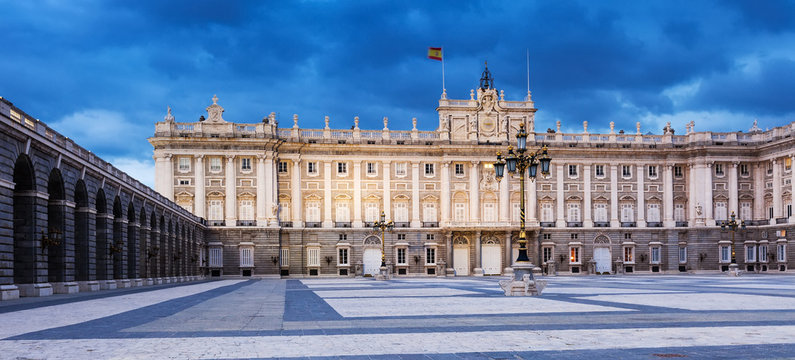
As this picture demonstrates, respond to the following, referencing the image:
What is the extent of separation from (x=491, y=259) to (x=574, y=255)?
352 inches

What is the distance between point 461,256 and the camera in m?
76.5

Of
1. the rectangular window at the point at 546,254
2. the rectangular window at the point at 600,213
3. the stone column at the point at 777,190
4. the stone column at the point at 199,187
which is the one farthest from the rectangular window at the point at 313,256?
the stone column at the point at 777,190

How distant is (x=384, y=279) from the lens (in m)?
57.8

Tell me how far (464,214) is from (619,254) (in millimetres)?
17080

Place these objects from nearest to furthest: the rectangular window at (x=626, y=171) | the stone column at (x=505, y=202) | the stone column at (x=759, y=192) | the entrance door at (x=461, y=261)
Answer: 1. the stone column at (x=505, y=202)
2. the entrance door at (x=461, y=261)
3. the stone column at (x=759, y=192)
4. the rectangular window at (x=626, y=171)

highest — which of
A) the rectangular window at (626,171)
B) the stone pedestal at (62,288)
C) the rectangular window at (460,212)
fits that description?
the rectangular window at (626,171)

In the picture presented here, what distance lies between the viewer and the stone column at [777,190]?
73.9 meters

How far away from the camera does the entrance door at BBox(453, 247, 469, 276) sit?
250 feet

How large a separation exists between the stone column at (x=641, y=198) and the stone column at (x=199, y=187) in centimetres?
4474

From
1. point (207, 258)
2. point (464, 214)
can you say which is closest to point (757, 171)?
point (464, 214)

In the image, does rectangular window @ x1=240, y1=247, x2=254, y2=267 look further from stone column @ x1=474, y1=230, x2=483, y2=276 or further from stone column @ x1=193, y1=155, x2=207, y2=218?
stone column @ x1=474, y1=230, x2=483, y2=276

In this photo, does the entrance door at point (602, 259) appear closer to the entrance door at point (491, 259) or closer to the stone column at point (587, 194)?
the stone column at point (587, 194)

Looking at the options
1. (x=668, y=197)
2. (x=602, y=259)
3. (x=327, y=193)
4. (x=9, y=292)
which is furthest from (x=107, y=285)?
(x=668, y=197)

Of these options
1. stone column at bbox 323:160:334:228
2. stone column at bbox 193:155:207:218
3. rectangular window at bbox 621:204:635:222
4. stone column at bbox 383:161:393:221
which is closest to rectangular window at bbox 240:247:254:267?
stone column at bbox 193:155:207:218
